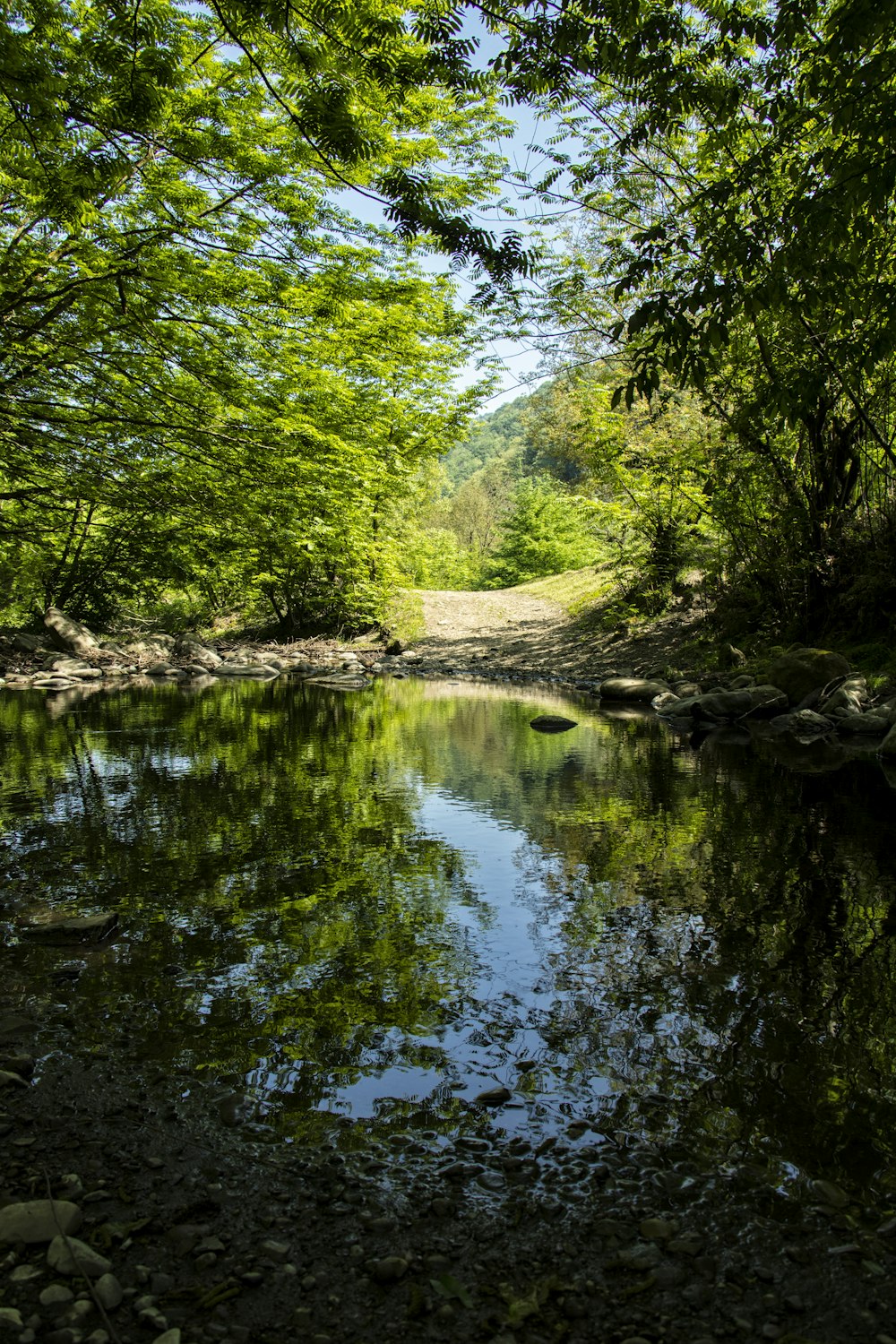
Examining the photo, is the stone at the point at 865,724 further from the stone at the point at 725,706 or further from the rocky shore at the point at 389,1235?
the rocky shore at the point at 389,1235

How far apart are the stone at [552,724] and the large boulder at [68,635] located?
14.5 metres

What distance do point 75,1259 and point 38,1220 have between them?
20cm

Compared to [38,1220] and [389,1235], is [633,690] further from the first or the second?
[38,1220]

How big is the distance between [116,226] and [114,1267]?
10.6 meters

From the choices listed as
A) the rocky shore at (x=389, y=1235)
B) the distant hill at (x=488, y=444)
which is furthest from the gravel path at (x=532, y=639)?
the distant hill at (x=488, y=444)

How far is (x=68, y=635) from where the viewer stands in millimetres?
22141

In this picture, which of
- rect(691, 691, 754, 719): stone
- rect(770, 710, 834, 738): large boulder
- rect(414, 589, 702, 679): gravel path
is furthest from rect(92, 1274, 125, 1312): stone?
rect(414, 589, 702, 679): gravel path

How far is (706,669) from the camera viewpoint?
16234mm

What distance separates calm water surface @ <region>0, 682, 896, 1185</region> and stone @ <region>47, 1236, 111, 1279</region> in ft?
2.19

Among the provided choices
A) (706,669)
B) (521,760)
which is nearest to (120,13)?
(521,760)

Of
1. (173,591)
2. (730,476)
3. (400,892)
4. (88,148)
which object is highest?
(88,148)

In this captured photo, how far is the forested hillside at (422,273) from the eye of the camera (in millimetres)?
4477

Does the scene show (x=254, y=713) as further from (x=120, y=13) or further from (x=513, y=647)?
(x=513, y=647)

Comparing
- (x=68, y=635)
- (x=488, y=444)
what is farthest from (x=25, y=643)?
(x=488, y=444)
